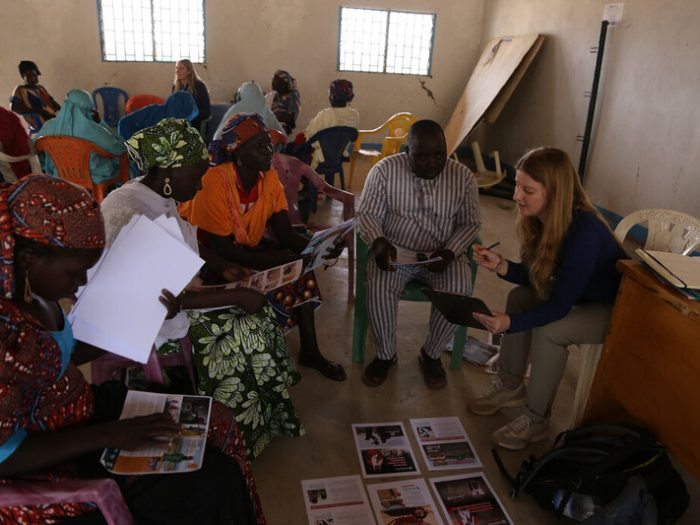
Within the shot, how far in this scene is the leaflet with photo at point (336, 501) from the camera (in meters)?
1.83

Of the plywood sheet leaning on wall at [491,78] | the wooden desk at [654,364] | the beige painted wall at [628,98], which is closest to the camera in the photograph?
the wooden desk at [654,364]

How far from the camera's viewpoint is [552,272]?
2057 millimetres

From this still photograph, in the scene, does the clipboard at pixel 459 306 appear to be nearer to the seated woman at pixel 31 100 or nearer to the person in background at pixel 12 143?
the person in background at pixel 12 143

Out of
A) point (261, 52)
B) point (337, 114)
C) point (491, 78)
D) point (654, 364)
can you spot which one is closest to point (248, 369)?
point (654, 364)

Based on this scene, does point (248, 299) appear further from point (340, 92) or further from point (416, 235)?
point (340, 92)

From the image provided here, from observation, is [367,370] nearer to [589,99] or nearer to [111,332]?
[111,332]

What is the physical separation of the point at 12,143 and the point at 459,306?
10.1 ft

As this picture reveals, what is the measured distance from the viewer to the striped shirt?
8.57ft

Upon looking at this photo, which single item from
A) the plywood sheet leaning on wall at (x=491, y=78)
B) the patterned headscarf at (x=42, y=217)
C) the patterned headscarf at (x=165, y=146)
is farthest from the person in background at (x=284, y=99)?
the patterned headscarf at (x=42, y=217)

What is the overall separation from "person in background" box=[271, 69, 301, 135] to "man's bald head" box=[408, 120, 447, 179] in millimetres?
3279

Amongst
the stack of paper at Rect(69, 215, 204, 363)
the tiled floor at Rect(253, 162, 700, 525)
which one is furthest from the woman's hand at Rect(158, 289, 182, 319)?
the tiled floor at Rect(253, 162, 700, 525)

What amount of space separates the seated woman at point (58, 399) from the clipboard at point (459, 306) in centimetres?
104

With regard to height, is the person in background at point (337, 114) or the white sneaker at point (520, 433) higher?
the person in background at point (337, 114)

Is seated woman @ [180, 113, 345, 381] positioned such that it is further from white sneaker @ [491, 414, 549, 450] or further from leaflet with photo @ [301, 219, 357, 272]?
white sneaker @ [491, 414, 549, 450]
